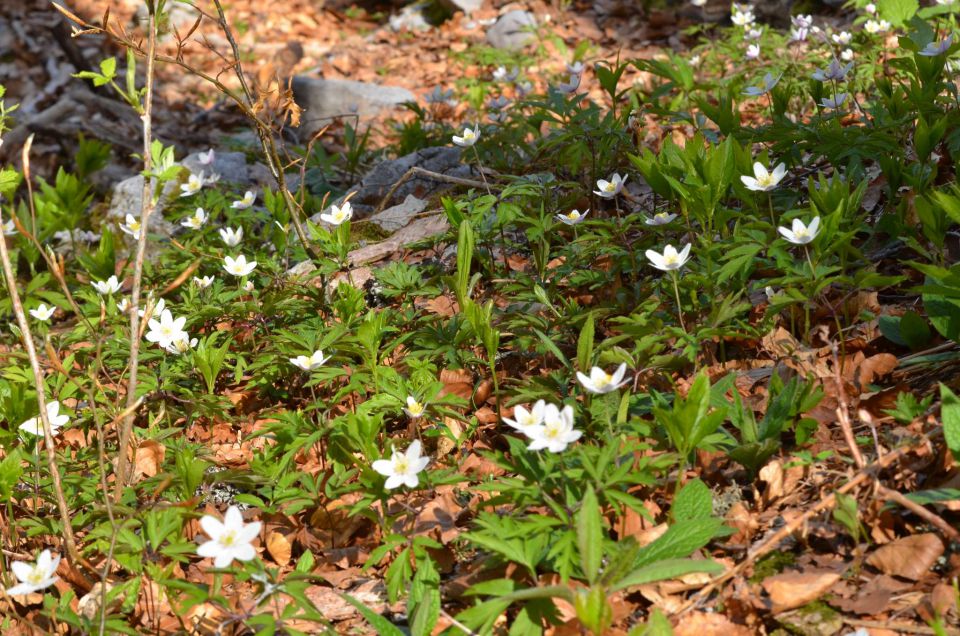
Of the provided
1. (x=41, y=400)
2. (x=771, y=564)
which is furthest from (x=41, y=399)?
(x=771, y=564)

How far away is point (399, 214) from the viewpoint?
385 centimetres

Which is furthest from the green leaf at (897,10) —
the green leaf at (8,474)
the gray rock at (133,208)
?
the green leaf at (8,474)

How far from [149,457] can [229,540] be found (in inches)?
38.0

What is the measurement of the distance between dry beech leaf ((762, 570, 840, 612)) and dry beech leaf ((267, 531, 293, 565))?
120cm

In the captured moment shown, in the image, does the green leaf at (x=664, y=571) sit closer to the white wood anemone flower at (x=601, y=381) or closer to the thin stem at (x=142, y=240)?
the white wood anemone flower at (x=601, y=381)

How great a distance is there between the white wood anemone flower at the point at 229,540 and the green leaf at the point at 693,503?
92 cm

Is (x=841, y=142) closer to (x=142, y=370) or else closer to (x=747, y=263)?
(x=747, y=263)

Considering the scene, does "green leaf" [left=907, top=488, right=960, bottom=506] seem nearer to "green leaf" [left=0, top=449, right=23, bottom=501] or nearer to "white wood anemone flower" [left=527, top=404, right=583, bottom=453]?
"white wood anemone flower" [left=527, top=404, right=583, bottom=453]

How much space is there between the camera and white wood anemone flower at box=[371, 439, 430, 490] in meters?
1.90

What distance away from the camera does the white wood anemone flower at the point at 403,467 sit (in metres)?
1.90

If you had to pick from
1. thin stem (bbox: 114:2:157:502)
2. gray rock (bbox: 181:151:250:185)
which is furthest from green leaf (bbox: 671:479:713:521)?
gray rock (bbox: 181:151:250:185)

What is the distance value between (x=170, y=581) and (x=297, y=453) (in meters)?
0.74

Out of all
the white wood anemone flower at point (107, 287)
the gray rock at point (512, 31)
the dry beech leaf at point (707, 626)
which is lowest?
the gray rock at point (512, 31)

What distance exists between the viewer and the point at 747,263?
7.61 feet
